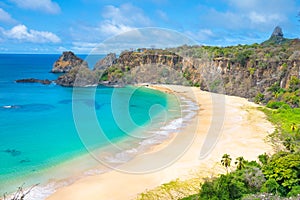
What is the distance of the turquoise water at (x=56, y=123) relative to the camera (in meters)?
26.4

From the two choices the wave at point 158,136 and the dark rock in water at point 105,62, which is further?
the dark rock in water at point 105,62

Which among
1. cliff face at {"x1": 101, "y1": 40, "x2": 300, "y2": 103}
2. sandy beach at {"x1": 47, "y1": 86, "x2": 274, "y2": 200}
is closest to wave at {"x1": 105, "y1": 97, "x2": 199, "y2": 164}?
sandy beach at {"x1": 47, "y1": 86, "x2": 274, "y2": 200}

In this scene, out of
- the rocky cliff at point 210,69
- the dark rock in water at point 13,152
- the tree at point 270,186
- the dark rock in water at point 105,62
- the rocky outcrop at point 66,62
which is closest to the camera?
the tree at point 270,186

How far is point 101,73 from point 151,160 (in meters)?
62.4

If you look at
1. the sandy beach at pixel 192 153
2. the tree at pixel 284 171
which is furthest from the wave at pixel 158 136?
the tree at pixel 284 171

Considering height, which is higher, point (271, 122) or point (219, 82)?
point (219, 82)

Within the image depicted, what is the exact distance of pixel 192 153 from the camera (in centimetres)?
2797

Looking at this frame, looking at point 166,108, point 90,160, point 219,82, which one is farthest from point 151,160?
point 219,82

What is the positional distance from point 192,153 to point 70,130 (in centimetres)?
1709

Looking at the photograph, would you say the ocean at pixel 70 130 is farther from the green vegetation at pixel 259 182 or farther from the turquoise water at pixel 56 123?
the green vegetation at pixel 259 182

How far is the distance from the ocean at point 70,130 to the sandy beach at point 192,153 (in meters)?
1.83

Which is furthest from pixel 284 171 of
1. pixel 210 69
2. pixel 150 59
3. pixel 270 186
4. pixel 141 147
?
pixel 150 59

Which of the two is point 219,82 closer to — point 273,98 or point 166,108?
point 273,98

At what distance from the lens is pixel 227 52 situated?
76188 mm
